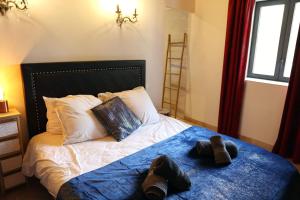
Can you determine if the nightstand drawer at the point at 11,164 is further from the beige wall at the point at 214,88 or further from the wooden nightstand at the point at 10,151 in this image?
the beige wall at the point at 214,88

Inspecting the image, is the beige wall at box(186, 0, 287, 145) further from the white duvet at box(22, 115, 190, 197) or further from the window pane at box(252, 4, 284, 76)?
the white duvet at box(22, 115, 190, 197)

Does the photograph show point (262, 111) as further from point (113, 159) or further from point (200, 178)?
point (113, 159)

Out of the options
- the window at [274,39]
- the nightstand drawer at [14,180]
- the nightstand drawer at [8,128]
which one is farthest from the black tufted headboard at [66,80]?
the window at [274,39]

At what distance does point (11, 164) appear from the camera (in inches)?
76.8

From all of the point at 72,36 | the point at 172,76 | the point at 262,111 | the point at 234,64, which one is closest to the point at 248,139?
the point at 262,111

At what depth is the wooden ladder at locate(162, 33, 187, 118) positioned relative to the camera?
156 inches

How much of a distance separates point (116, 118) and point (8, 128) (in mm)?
950

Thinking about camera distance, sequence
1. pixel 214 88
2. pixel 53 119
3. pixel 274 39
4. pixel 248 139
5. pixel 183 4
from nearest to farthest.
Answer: pixel 53 119, pixel 274 39, pixel 248 139, pixel 183 4, pixel 214 88

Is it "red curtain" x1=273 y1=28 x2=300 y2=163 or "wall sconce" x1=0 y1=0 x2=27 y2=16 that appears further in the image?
"red curtain" x1=273 y1=28 x2=300 y2=163

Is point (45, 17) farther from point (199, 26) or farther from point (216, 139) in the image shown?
point (199, 26)

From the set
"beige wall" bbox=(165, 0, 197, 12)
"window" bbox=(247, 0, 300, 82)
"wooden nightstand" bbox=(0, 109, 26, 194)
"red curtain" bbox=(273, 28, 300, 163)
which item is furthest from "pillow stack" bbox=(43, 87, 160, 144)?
"window" bbox=(247, 0, 300, 82)

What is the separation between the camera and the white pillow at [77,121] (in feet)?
6.43

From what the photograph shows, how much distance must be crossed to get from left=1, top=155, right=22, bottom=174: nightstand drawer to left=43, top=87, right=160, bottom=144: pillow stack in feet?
1.20

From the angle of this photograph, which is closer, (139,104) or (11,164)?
(11,164)
